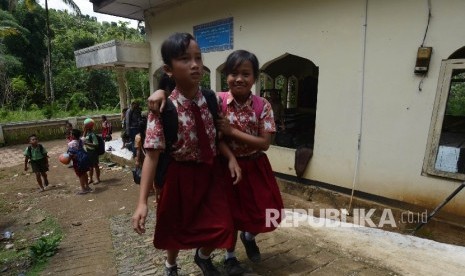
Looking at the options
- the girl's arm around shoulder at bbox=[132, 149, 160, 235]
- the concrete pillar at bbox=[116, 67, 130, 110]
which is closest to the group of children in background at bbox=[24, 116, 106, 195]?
the concrete pillar at bbox=[116, 67, 130, 110]

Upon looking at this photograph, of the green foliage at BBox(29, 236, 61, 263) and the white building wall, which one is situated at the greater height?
the white building wall

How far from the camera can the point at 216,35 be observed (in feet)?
23.8

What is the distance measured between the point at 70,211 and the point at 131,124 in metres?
3.13

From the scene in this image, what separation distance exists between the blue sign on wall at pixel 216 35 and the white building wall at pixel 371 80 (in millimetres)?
817

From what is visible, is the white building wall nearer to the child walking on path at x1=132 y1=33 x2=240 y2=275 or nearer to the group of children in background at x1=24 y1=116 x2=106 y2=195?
the child walking on path at x1=132 y1=33 x2=240 y2=275

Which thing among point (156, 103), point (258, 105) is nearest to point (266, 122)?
point (258, 105)

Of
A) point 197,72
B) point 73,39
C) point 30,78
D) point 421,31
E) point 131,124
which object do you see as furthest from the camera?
point 73,39

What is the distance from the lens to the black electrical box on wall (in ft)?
13.6

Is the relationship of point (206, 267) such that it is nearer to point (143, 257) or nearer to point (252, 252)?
point (252, 252)

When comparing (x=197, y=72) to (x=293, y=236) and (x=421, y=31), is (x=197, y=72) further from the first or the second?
(x=421, y=31)

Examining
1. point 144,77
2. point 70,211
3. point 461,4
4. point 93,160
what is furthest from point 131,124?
point 144,77

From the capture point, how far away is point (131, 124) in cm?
847

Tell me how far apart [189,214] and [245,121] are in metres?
0.76

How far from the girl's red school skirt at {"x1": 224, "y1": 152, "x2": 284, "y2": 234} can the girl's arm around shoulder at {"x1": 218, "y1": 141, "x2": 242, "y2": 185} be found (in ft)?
0.54
